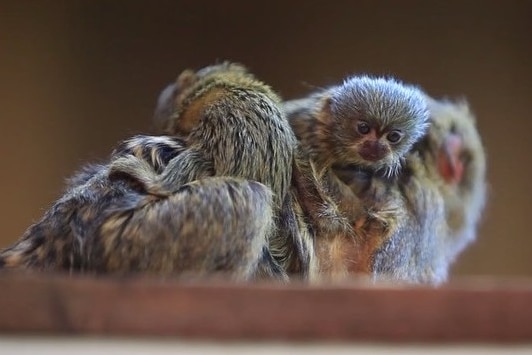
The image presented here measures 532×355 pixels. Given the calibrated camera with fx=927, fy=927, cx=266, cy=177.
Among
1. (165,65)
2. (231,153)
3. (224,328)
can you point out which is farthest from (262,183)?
(165,65)

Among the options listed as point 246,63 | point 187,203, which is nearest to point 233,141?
point 187,203

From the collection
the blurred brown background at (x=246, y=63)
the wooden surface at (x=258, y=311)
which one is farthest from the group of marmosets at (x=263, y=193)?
the blurred brown background at (x=246, y=63)

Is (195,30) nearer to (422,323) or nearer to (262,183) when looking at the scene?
(262,183)

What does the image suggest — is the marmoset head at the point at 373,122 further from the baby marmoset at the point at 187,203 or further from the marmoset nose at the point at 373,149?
the baby marmoset at the point at 187,203

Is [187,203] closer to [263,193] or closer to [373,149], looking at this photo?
[263,193]

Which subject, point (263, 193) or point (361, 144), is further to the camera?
point (361, 144)

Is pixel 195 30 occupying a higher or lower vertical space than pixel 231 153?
higher
